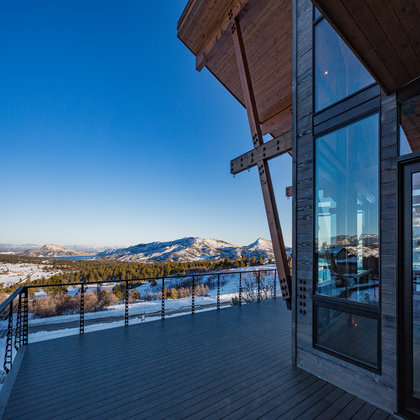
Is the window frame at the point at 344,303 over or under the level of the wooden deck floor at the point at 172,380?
over

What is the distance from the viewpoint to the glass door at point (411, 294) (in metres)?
1.91

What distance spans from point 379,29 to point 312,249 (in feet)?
6.97

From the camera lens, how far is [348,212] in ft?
8.20

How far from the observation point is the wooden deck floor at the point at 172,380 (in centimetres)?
204

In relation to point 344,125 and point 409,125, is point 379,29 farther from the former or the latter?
point 344,125

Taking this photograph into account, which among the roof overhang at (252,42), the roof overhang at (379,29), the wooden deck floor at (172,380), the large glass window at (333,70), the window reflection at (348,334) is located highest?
the roof overhang at (252,42)

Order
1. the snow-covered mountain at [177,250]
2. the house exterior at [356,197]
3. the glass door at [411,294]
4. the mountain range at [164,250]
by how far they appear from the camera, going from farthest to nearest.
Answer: the mountain range at [164,250], the snow-covered mountain at [177,250], the glass door at [411,294], the house exterior at [356,197]

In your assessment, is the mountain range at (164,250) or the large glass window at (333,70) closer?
the large glass window at (333,70)

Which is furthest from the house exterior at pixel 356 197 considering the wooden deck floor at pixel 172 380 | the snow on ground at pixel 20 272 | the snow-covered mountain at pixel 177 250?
the snow-covered mountain at pixel 177 250

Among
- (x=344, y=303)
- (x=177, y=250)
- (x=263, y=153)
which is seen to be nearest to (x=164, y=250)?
(x=177, y=250)

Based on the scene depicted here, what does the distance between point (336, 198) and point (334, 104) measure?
1119 millimetres

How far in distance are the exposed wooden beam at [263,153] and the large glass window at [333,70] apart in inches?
22.9

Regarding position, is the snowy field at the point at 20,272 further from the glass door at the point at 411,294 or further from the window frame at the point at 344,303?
the glass door at the point at 411,294

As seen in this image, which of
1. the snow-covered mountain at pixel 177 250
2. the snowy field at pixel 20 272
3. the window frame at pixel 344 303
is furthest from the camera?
the snow-covered mountain at pixel 177 250
